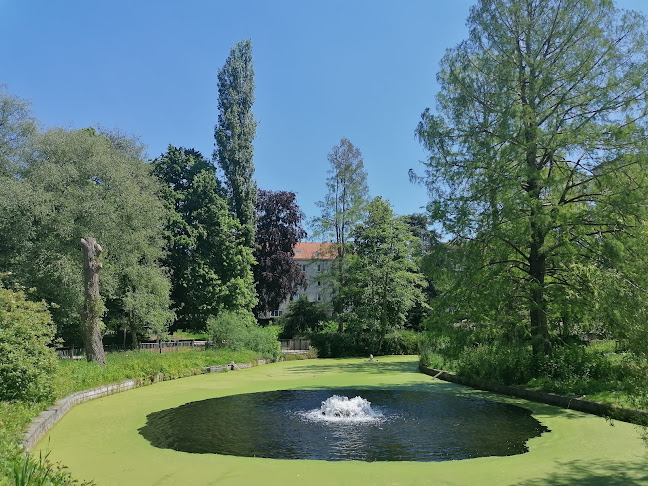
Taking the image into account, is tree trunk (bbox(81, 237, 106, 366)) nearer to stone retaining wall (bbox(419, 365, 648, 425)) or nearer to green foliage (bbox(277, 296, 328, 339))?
stone retaining wall (bbox(419, 365, 648, 425))

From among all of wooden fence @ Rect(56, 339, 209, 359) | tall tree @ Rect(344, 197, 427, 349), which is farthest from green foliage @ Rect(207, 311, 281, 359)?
tall tree @ Rect(344, 197, 427, 349)

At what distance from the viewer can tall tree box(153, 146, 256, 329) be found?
29812 mm

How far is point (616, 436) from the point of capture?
775cm

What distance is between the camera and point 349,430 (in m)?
8.83

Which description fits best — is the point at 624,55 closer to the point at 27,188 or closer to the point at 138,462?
the point at 138,462

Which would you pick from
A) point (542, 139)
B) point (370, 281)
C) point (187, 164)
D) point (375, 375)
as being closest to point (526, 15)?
point (542, 139)

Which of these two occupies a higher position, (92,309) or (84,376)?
(92,309)

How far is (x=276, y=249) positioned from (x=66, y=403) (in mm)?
30174

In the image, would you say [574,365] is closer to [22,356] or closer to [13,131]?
[22,356]

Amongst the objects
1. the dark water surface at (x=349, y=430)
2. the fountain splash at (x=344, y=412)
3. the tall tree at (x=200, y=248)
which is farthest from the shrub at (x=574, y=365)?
the tall tree at (x=200, y=248)

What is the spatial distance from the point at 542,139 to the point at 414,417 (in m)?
7.65

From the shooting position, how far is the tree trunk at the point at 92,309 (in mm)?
15695

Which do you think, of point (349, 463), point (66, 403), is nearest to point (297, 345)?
point (66, 403)

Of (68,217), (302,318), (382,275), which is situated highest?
(68,217)
